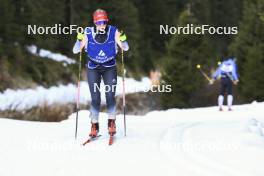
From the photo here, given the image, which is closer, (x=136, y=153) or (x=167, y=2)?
(x=136, y=153)

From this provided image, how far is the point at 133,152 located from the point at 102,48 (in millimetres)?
1797

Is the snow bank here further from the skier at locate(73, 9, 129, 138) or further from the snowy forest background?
the skier at locate(73, 9, 129, 138)

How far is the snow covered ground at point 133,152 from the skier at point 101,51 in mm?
686

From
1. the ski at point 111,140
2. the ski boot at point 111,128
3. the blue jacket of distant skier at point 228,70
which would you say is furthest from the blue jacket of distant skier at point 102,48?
the blue jacket of distant skier at point 228,70

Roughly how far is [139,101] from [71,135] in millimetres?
29927

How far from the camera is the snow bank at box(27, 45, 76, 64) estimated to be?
1361 inches

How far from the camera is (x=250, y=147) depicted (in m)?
7.18

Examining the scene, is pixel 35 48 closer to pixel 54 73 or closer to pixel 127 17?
pixel 54 73

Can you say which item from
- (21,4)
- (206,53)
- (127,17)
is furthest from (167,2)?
(21,4)

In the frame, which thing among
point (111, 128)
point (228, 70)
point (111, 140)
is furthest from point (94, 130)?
point (228, 70)

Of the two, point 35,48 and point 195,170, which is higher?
point 35,48

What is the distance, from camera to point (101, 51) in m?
7.93

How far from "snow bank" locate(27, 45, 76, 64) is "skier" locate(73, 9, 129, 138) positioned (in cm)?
2660

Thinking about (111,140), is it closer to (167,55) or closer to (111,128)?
(111,128)
